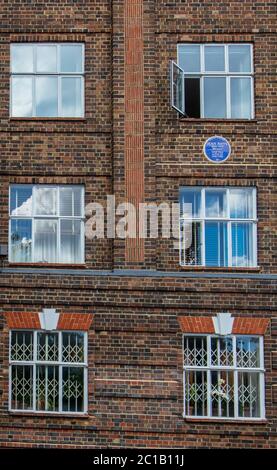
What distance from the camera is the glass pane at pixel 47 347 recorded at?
59.7 feet

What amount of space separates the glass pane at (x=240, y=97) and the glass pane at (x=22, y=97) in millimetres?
4189

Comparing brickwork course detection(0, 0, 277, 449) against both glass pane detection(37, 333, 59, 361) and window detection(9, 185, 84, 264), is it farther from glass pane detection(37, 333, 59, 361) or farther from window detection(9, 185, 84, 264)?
glass pane detection(37, 333, 59, 361)

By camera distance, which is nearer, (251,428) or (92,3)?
(251,428)

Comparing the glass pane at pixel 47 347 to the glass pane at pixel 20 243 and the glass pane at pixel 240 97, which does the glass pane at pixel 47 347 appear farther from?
the glass pane at pixel 240 97

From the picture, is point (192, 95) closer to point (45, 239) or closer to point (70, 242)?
point (70, 242)

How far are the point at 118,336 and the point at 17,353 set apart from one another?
2042mm

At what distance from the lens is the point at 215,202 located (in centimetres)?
1878

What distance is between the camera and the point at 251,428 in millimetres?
17938

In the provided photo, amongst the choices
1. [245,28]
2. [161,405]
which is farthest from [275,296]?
[245,28]

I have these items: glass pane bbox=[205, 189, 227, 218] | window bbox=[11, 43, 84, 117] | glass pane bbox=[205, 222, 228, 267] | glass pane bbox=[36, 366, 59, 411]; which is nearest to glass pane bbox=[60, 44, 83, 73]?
window bbox=[11, 43, 84, 117]

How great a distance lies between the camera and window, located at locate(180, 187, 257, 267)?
18.6 m

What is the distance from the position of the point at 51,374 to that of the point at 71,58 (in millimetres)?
6500

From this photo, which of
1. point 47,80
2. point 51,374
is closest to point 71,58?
point 47,80

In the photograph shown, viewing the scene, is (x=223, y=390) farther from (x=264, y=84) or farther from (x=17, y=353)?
(x=264, y=84)
